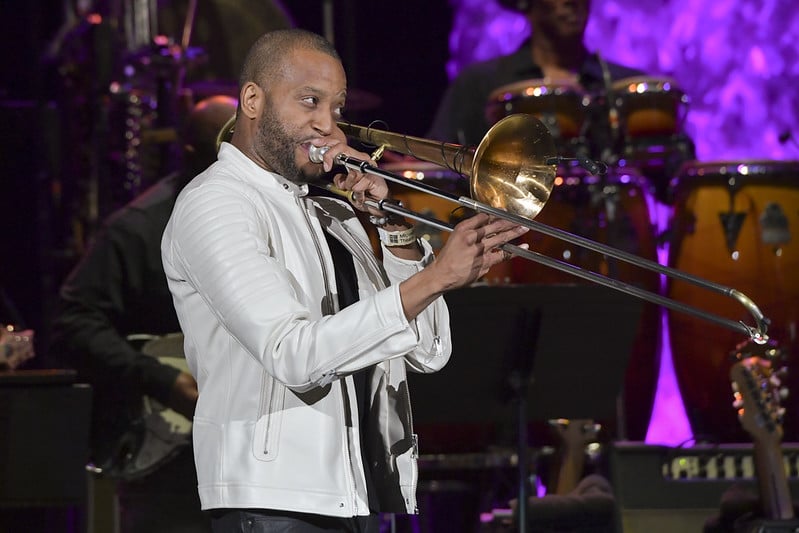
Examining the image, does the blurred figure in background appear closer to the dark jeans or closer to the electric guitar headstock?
the dark jeans

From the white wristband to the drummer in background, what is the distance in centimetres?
315

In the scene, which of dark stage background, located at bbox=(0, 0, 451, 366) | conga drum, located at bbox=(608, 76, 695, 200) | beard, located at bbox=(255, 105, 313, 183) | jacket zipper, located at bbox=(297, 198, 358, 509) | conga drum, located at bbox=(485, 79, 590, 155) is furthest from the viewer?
dark stage background, located at bbox=(0, 0, 451, 366)

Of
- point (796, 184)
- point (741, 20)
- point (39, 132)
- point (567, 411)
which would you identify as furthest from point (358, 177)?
point (741, 20)

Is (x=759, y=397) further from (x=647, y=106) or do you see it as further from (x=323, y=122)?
(x=323, y=122)

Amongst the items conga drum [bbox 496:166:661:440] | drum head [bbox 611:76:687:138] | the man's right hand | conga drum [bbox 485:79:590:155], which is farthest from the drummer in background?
the man's right hand

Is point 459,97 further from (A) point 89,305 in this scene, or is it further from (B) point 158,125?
(A) point 89,305

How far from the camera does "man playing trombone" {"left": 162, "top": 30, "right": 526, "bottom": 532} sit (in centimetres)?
279

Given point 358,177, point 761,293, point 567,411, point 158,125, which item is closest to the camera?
point 358,177

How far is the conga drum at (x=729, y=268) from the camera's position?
5703 millimetres

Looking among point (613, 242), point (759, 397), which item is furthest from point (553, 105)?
point (759, 397)

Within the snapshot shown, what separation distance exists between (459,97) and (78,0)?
6.71ft

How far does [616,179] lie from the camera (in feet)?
19.4

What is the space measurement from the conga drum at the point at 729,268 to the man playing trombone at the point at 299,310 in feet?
8.87

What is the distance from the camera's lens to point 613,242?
5.77 meters
